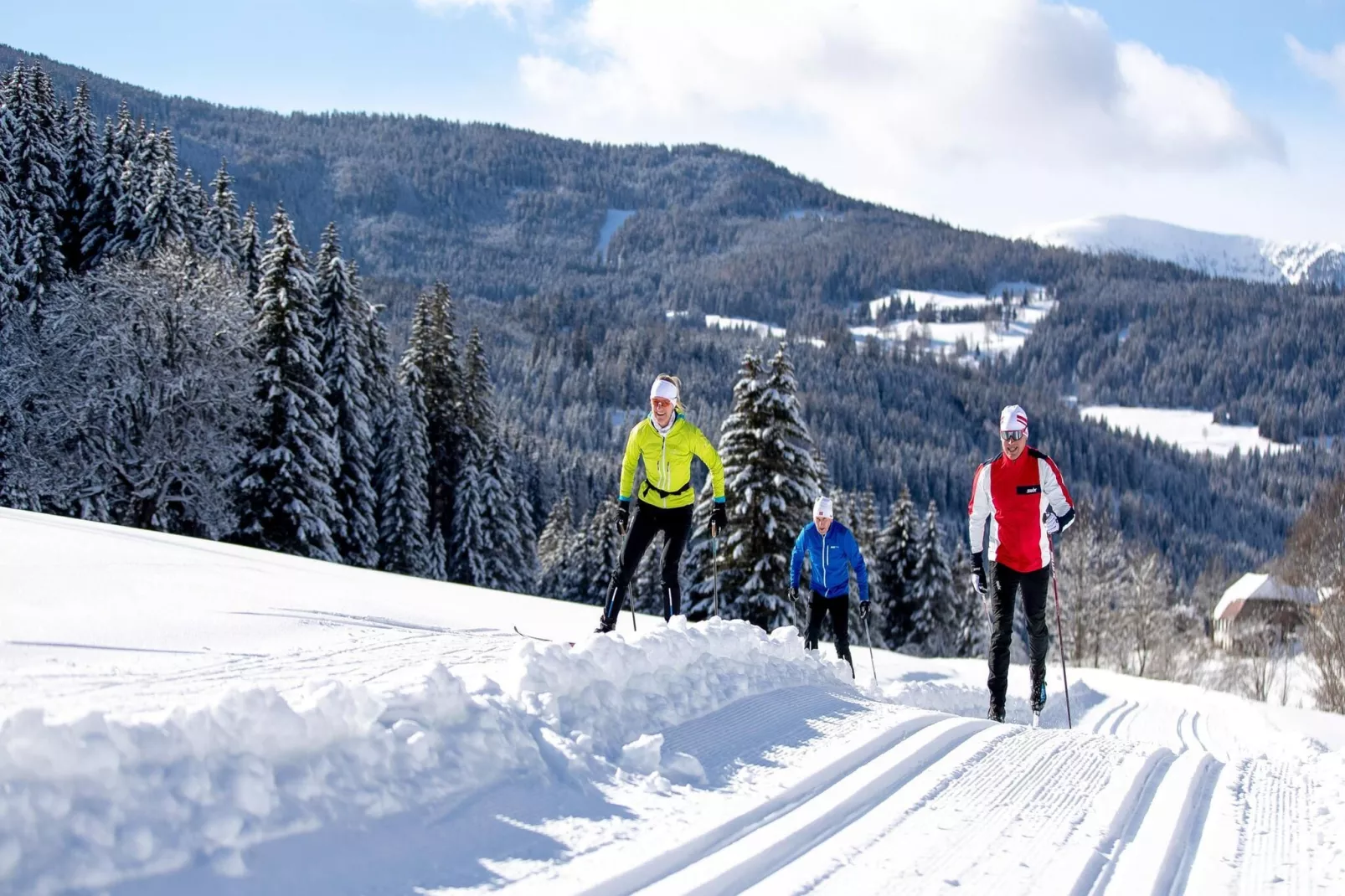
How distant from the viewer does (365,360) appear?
1340 inches

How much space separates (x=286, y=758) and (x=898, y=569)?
41829 millimetres

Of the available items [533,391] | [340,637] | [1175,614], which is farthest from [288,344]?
[533,391]

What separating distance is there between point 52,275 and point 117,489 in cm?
1074

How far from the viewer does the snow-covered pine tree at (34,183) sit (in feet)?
100.0

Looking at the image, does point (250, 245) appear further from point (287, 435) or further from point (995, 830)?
point (995, 830)

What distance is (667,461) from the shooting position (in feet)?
27.5

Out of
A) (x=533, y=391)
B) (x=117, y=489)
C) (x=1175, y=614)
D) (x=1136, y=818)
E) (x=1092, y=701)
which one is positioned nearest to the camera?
(x=1136, y=818)

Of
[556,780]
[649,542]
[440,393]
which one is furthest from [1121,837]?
[440,393]

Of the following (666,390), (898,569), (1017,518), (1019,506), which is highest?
(666,390)

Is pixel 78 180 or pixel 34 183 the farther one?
pixel 78 180

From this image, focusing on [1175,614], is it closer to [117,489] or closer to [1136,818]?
[117,489]

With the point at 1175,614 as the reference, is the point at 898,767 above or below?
above

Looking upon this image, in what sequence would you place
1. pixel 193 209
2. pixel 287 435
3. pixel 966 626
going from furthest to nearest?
pixel 966 626 → pixel 193 209 → pixel 287 435

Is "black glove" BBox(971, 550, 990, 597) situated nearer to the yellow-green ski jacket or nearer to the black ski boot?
the black ski boot
